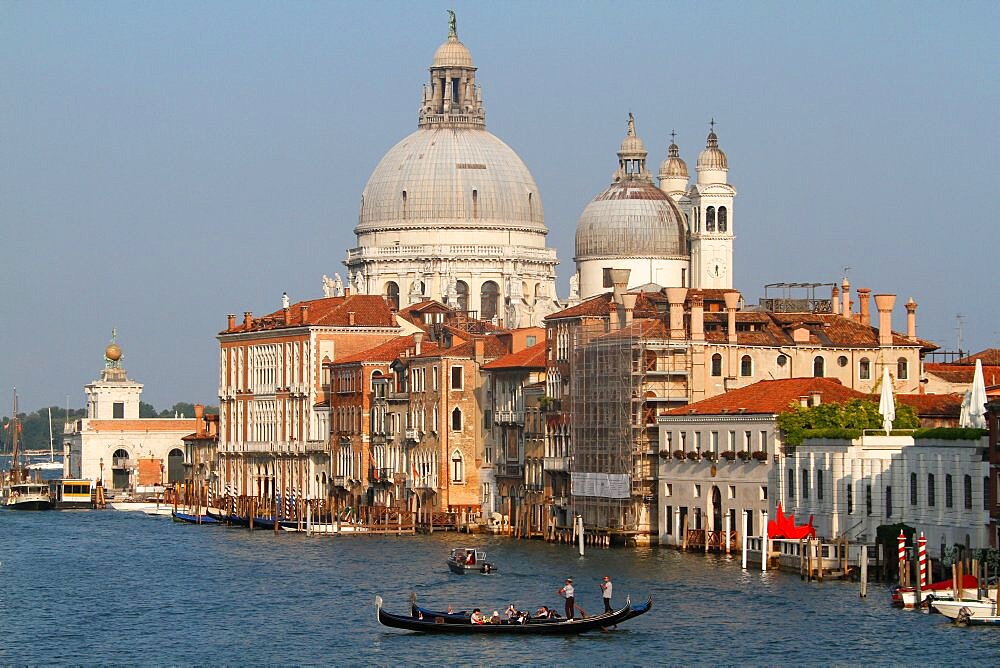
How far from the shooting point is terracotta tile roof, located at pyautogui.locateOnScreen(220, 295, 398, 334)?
386 ft

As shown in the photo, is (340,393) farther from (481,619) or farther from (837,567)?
(481,619)

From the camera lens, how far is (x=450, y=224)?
137 metres

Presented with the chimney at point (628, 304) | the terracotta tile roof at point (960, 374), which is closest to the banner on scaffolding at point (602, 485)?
the chimney at point (628, 304)

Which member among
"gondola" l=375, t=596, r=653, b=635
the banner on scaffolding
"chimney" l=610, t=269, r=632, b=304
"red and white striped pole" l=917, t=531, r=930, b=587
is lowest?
"gondola" l=375, t=596, r=653, b=635

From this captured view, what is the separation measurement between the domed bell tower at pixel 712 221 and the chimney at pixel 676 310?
36.5 metres

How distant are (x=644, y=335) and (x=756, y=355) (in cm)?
466

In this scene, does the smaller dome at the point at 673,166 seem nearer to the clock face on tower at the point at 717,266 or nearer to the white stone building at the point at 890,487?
the clock face on tower at the point at 717,266

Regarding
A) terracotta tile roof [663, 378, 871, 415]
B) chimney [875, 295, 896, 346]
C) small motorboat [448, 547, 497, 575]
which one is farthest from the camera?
chimney [875, 295, 896, 346]

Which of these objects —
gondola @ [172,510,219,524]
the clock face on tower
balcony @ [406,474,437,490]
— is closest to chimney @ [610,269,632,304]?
balcony @ [406,474,437,490]

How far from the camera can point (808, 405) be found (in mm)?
76875

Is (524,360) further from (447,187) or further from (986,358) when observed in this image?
(447,187)

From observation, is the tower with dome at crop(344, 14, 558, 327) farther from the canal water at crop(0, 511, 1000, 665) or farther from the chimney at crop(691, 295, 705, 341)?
the chimney at crop(691, 295, 705, 341)

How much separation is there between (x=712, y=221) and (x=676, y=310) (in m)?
38.6

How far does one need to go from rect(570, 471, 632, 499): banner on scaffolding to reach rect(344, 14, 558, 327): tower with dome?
47.9 m
